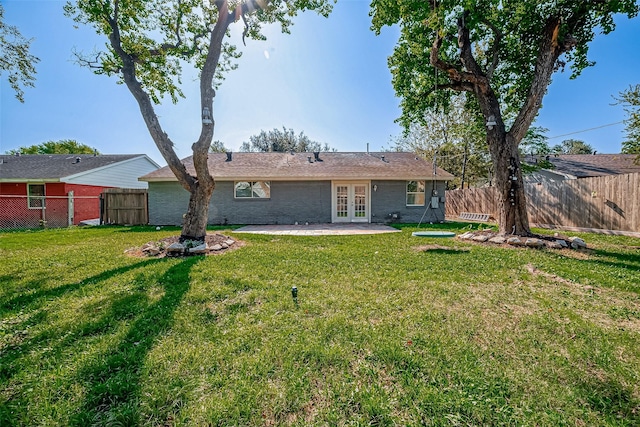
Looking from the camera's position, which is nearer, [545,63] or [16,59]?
[16,59]

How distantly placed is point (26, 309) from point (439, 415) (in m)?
4.59

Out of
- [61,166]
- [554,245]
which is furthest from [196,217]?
[61,166]

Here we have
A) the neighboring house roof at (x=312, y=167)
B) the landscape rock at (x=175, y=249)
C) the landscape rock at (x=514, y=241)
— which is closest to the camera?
the landscape rock at (x=175, y=249)

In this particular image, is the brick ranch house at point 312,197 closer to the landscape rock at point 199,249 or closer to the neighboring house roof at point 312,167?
the neighboring house roof at point 312,167

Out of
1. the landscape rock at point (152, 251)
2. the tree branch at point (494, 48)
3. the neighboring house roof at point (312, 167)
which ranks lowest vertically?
the landscape rock at point (152, 251)

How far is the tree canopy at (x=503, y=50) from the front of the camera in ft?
22.6

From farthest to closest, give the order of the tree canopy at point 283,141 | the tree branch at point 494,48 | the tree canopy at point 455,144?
the tree canopy at point 283,141, the tree canopy at point 455,144, the tree branch at point 494,48

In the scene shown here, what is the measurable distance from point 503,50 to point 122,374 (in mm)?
11746

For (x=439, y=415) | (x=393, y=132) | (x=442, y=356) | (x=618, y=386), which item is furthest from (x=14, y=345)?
(x=393, y=132)

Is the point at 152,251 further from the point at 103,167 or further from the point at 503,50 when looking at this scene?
the point at 103,167

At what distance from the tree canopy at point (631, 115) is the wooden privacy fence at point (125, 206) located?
2302 centimetres

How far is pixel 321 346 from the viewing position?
2.40 metres

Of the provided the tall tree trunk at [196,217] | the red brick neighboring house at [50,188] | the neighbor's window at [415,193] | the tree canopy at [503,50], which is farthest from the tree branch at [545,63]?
the red brick neighboring house at [50,188]

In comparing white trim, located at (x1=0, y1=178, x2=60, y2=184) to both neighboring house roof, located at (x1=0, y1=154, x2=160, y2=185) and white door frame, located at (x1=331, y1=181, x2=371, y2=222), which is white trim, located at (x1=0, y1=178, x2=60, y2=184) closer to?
neighboring house roof, located at (x1=0, y1=154, x2=160, y2=185)
